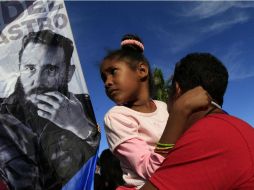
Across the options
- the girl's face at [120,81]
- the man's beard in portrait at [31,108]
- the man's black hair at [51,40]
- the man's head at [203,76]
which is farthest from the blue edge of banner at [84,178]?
the man's head at [203,76]

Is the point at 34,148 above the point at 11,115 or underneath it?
underneath

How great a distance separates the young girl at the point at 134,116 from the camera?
83.5 inches

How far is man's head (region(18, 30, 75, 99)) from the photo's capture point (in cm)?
376

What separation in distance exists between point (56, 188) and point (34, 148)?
0.38 metres

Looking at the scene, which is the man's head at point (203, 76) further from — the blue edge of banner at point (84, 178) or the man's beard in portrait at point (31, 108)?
the man's beard in portrait at point (31, 108)

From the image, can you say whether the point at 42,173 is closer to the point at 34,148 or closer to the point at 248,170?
the point at 34,148

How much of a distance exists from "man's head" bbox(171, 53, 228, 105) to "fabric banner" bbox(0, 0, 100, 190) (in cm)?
173

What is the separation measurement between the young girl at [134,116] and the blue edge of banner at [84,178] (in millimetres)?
1024

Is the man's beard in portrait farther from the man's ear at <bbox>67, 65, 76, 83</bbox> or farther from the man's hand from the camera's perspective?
the man's ear at <bbox>67, 65, 76, 83</bbox>

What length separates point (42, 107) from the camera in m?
3.67

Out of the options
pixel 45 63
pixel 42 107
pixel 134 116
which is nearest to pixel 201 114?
pixel 134 116

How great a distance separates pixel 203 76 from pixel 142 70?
972 millimetres

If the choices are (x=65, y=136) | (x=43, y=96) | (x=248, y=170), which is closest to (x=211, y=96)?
(x=248, y=170)

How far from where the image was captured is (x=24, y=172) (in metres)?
3.37
